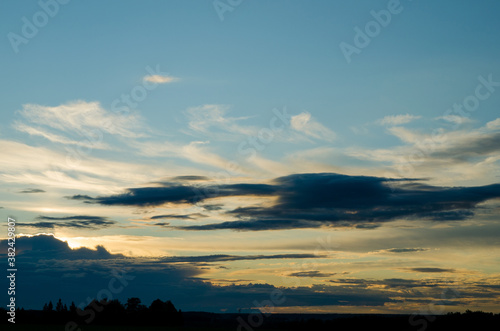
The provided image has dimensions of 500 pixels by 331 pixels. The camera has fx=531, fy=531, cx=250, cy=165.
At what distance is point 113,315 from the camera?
17325 centimetres

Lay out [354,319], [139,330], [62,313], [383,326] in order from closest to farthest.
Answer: [139,330], [383,326], [354,319], [62,313]

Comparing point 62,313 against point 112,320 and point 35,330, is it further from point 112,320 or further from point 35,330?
point 35,330

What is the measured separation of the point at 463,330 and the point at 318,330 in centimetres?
3918

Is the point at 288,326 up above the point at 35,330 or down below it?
below

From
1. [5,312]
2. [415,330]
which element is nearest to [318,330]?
[415,330]

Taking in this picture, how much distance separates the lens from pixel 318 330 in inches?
5851

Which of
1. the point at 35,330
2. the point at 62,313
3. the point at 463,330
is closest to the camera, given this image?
the point at 35,330

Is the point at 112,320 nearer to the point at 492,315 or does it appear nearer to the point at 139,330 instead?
the point at 139,330

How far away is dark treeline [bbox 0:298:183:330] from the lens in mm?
160375

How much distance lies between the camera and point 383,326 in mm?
143750

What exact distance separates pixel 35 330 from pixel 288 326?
85807 millimetres

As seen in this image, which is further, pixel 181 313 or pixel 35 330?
pixel 181 313

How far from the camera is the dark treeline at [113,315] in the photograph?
6314 inches

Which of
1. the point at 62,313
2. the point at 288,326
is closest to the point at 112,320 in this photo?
the point at 62,313
